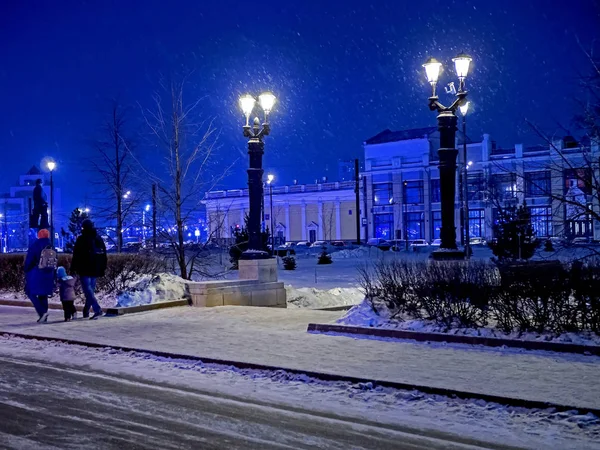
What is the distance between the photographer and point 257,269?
63.0 feet

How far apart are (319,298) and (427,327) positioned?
32.4 feet

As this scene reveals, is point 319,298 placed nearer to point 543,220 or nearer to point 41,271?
point 543,220

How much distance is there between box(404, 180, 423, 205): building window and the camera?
298ft

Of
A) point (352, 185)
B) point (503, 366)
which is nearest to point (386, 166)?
point (352, 185)

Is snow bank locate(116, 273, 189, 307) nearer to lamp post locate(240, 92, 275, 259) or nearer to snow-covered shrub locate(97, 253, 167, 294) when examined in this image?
snow-covered shrub locate(97, 253, 167, 294)

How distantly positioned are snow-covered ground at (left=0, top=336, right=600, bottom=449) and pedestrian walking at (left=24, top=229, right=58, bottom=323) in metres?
4.44

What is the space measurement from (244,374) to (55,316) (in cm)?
877

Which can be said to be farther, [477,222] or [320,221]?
[320,221]

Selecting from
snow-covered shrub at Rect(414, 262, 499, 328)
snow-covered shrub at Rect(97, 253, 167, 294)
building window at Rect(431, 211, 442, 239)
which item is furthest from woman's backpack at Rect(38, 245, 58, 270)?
building window at Rect(431, 211, 442, 239)

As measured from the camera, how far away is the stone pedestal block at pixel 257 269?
1920cm

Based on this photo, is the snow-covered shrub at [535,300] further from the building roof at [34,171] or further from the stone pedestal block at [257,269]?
the building roof at [34,171]

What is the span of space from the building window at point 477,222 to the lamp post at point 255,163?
67.1 m

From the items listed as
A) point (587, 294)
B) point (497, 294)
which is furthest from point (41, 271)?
point (587, 294)

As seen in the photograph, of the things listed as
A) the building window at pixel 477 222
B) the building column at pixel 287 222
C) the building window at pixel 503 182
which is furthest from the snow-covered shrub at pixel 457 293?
the building column at pixel 287 222
